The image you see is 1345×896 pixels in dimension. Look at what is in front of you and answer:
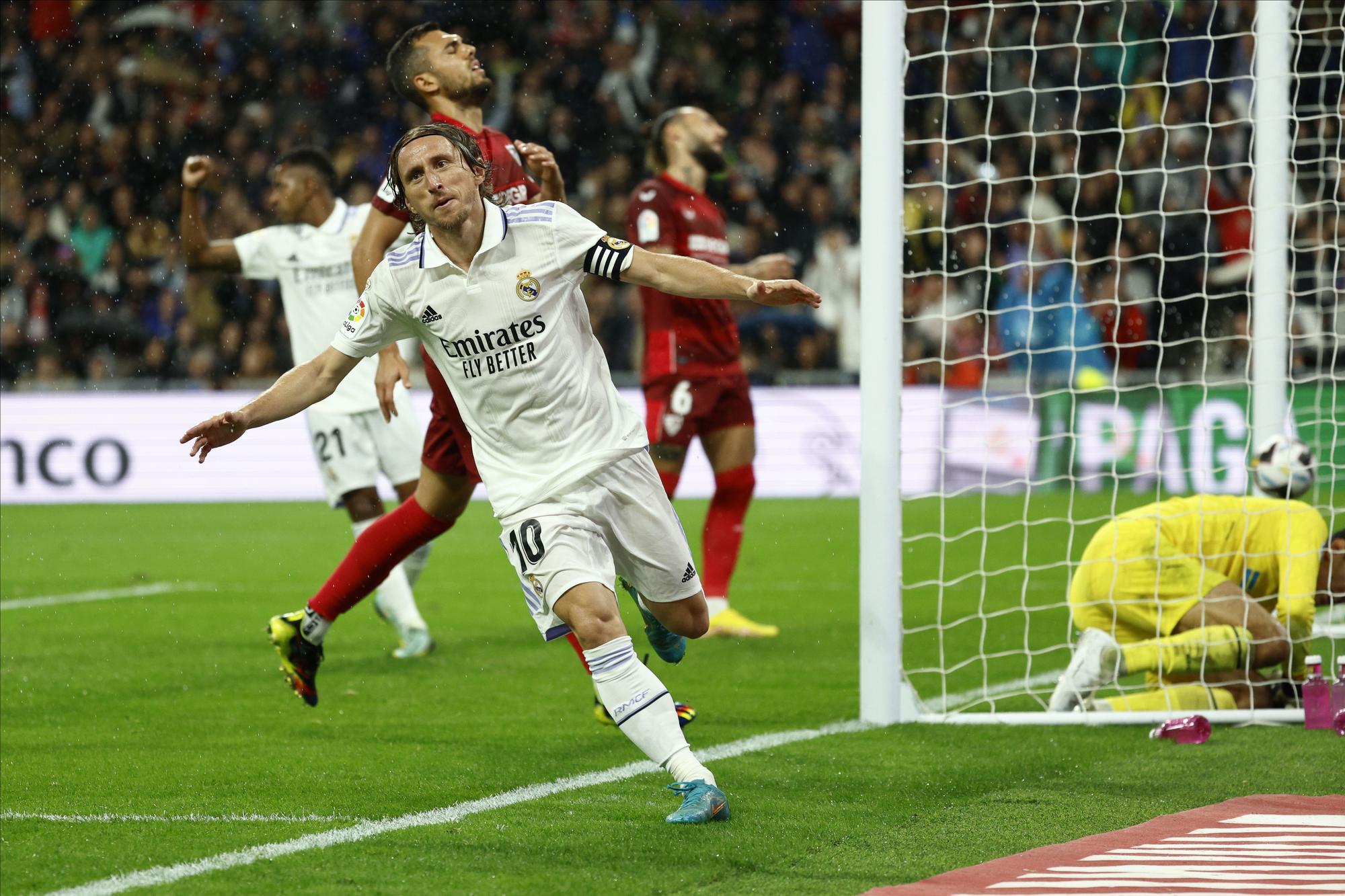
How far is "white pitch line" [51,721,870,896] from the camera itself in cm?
383

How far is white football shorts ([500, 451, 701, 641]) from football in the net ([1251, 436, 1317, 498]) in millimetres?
2835

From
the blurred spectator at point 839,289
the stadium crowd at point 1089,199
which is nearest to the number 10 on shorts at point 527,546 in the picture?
the stadium crowd at point 1089,199

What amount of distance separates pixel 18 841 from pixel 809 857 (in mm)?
1923

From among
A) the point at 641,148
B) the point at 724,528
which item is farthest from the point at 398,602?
the point at 641,148

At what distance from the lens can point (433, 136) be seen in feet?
15.3

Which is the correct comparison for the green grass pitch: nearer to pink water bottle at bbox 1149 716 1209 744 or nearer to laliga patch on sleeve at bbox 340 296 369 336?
pink water bottle at bbox 1149 716 1209 744

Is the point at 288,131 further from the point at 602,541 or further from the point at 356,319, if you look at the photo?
the point at 602,541

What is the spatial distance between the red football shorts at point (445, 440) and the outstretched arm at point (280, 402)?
2.50 feet

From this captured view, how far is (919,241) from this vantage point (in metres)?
16.2

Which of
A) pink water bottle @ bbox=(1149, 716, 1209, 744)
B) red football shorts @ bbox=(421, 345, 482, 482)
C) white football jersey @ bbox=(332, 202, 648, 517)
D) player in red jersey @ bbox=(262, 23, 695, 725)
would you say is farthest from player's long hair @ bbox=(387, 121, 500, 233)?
pink water bottle @ bbox=(1149, 716, 1209, 744)

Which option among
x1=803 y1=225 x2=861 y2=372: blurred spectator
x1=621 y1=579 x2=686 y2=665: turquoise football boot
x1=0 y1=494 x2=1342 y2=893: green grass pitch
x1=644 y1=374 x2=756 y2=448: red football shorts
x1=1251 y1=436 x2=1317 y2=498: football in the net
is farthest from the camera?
x1=803 y1=225 x2=861 y2=372: blurred spectator

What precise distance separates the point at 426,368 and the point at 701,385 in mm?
2676

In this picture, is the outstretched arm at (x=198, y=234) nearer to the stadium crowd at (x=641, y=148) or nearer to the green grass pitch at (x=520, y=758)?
the green grass pitch at (x=520, y=758)

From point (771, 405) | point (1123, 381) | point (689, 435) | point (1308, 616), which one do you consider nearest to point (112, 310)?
point (771, 405)
